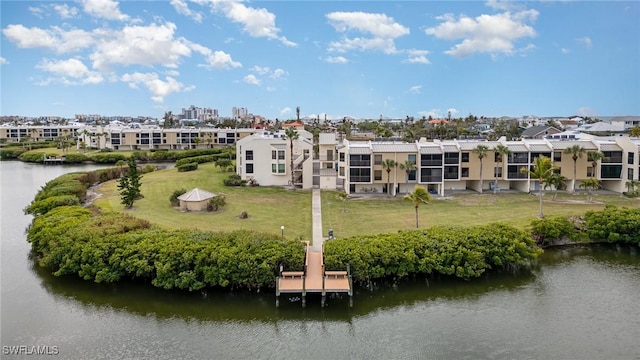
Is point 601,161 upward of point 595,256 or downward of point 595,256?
upward

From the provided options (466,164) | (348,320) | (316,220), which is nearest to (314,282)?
(348,320)

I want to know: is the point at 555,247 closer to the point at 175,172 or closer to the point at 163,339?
the point at 163,339

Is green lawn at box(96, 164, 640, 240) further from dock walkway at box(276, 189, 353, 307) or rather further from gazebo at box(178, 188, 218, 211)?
dock walkway at box(276, 189, 353, 307)

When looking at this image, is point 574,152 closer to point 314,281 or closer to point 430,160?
point 430,160

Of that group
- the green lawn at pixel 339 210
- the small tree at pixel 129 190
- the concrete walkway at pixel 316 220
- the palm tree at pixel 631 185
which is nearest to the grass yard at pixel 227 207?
the green lawn at pixel 339 210

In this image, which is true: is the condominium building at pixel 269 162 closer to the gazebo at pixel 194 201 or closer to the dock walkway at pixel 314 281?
the gazebo at pixel 194 201

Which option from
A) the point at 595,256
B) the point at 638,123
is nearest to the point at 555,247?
the point at 595,256
